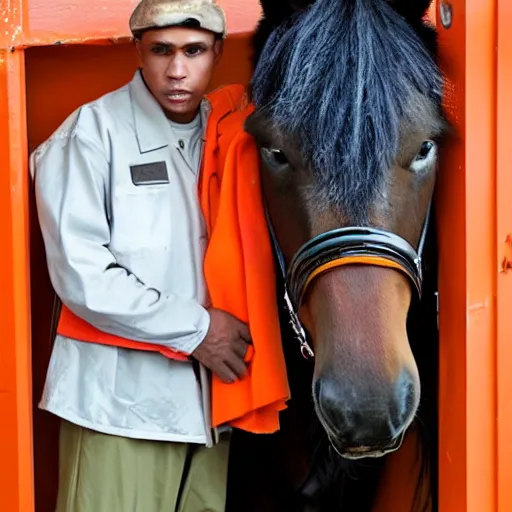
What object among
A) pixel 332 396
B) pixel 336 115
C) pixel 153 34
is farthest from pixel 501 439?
pixel 153 34

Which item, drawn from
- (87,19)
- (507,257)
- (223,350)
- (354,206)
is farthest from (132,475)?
(87,19)

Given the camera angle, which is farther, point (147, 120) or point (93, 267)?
point (147, 120)

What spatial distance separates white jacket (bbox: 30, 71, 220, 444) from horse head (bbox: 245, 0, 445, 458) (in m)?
0.23

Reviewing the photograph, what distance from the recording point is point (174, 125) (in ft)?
7.12

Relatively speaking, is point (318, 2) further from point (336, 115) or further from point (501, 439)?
point (501, 439)

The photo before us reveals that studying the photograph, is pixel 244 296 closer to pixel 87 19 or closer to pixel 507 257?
pixel 507 257

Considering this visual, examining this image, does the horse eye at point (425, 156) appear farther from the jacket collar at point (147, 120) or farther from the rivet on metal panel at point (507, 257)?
the jacket collar at point (147, 120)

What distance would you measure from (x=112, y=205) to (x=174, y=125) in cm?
29

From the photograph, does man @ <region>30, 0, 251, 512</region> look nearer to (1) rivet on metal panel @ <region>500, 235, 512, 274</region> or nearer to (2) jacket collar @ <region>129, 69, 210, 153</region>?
(2) jacket collar @ <region>129, 69, 210, 153</region>

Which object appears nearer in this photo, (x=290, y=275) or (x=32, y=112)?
(x=290, y=275)

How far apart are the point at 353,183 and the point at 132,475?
0.84 meters

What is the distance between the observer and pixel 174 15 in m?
2.07

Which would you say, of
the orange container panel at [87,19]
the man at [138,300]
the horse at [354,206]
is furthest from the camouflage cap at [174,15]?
the orange container panel at [87,19]

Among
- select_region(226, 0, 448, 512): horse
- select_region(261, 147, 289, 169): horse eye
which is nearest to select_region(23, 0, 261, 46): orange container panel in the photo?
select_region(226, 0, 448, 512): horse
